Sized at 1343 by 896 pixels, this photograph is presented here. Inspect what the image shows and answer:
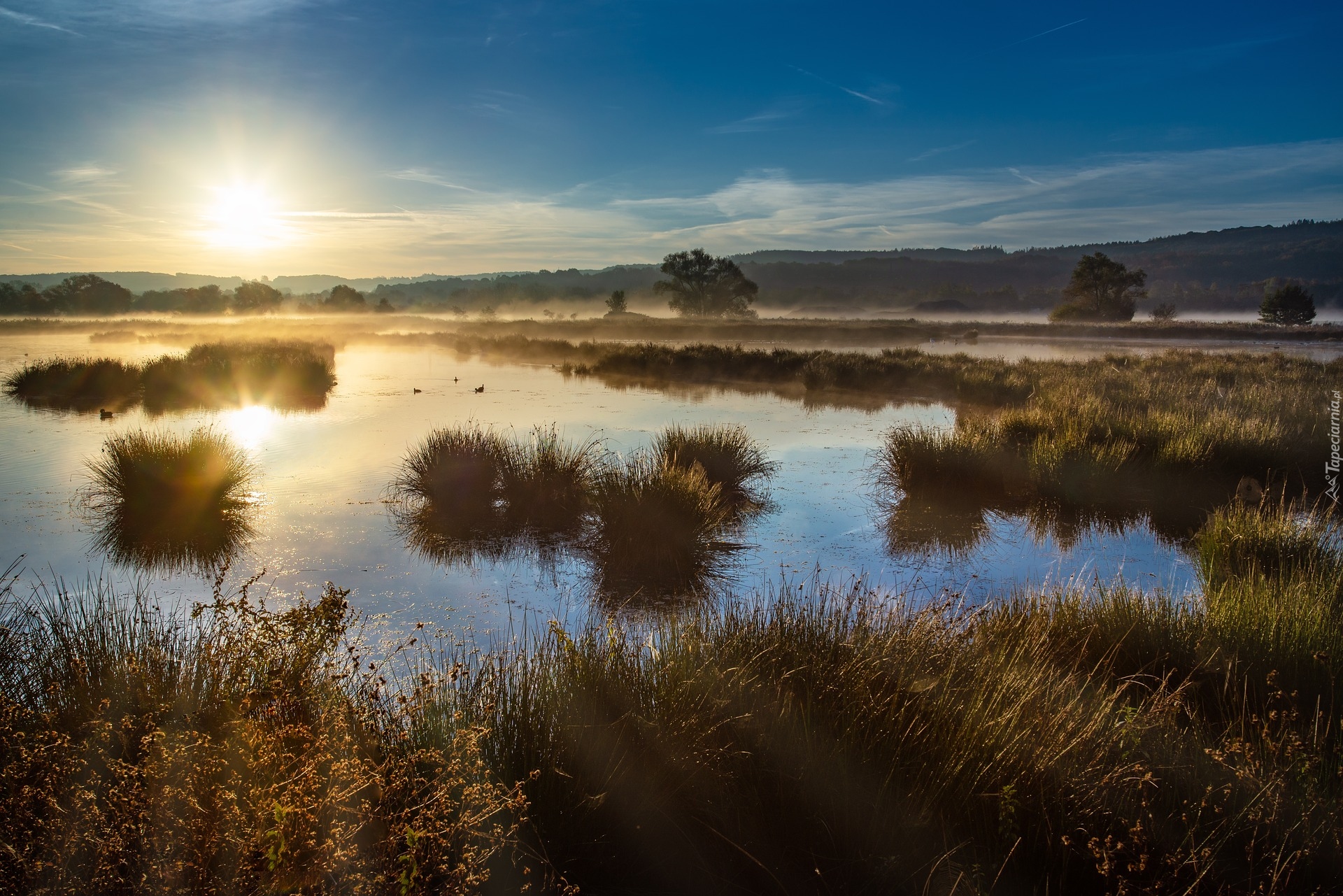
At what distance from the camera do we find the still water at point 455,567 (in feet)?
19.2

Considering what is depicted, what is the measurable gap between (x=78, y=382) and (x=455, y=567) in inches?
629

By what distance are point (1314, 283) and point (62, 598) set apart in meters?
109

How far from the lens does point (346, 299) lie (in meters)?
82.8

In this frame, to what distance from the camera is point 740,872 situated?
2.76 m

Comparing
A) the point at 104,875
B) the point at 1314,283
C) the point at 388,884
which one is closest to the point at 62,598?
the point at 104,875

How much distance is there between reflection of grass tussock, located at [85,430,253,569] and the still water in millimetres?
221

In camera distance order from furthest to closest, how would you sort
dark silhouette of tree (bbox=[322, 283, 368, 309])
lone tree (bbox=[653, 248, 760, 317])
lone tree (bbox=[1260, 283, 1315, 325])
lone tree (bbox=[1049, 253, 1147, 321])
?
dark silhouette of tree (bbox=[322, 283, 368, 309]) → lone tree (bbox=[653, 248, 760, 317]) → lone tree (bbox=[1049, 253, 1147, 321]) → lone tree (bbox=[1260, 283, 1315, 325])

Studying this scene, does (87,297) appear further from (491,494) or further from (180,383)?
(491,494)

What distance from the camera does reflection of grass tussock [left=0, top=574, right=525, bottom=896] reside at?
83.4 inches

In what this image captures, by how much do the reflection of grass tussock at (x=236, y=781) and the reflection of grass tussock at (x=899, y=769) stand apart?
371mm

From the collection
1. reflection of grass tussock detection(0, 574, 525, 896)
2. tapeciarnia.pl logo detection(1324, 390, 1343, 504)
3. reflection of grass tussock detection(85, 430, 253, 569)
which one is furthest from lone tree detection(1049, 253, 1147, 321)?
reflection of grass tussock detection(0, 574, 525, 896)

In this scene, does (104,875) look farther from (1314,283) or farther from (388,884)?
(1314,283)

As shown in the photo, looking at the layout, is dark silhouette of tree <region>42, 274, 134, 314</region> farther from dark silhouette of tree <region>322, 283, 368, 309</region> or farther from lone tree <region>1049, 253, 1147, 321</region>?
lone tree <region>1049, 253, 1147, 321</region>

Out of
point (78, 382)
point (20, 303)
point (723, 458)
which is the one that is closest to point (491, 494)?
point (723, 458)
